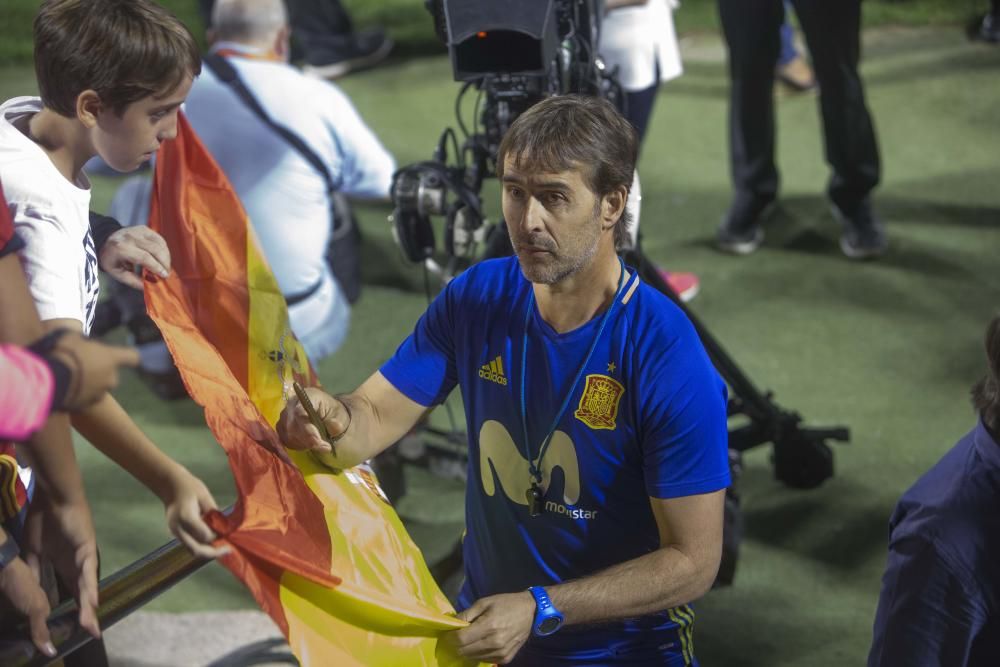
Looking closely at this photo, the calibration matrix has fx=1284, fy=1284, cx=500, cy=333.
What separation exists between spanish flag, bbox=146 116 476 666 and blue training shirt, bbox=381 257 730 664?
23 centimetres

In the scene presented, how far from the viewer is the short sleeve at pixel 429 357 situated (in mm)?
2129

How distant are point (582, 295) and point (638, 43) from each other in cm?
253

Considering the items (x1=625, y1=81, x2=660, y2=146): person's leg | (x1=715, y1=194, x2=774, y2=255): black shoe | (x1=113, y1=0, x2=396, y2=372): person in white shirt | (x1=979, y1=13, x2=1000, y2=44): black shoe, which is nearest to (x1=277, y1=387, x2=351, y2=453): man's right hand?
(x1=113, y1=0, x2=396, y2=372): person in white shirt

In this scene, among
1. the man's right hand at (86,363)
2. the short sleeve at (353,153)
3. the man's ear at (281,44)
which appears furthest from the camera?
the man's ear at (281,44)

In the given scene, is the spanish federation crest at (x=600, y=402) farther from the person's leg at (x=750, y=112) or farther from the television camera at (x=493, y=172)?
the person's leg at (x=750, y=112)

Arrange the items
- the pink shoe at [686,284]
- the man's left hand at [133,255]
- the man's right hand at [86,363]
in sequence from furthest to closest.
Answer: the pink shoe at [686,284] → the man's left hand at [133,255] → the man's right hand at [86,363]

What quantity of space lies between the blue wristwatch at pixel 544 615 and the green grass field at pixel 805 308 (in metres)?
0.46

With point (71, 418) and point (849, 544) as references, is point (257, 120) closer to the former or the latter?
point (849, 544)

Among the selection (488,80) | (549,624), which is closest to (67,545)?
(549,624)

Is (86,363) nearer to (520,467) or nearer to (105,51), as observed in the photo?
(105,51)

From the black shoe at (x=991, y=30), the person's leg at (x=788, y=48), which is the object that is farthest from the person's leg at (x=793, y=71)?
the black shoe at (x=991, y=30)

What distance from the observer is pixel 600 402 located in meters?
1.97

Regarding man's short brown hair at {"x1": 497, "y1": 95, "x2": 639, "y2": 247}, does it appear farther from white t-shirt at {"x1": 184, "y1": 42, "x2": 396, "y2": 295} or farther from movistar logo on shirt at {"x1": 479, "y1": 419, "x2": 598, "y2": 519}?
white t-shirt at {"x1": 184, "y1": 42, "x2": 396, "y2": 295}

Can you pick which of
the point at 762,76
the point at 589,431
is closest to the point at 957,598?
the point at 589,431
